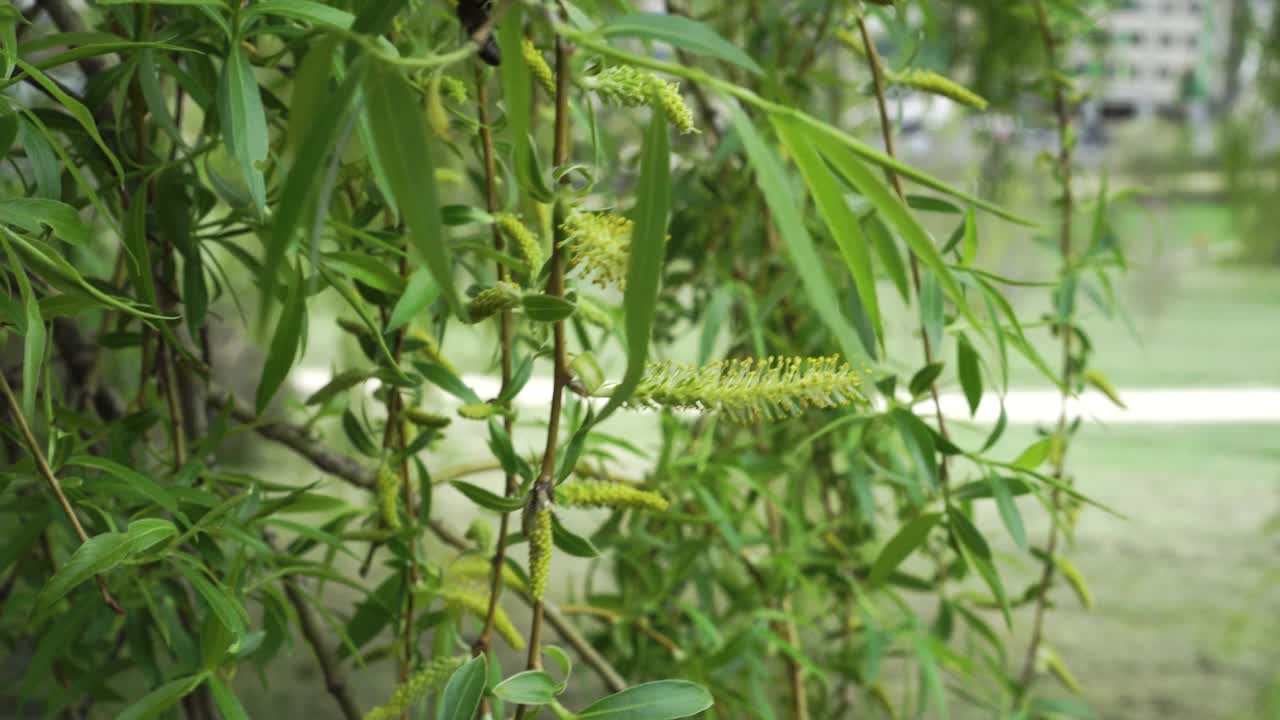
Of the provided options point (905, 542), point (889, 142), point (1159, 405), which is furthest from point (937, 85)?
point (1159, 405)

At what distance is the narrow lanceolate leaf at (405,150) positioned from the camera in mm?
150

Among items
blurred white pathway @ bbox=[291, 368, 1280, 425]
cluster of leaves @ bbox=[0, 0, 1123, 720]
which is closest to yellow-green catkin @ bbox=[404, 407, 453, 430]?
cluster of leaves @ bbox=[0, 0, 1123, 720]

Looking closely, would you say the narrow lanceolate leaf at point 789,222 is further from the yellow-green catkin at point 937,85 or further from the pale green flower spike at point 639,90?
the yellow-green catkin at point 937,85

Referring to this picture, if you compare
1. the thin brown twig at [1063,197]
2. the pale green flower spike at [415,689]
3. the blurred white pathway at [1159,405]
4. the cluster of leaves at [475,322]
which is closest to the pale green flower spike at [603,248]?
the cluster of leaves at [475,322]

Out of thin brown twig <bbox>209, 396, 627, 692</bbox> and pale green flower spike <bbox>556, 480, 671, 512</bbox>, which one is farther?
thin brown twig <bbox>209, 396, 627, 692</bbox>

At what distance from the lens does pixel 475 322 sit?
0.23m

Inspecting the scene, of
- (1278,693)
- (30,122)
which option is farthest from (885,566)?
(1278,693)

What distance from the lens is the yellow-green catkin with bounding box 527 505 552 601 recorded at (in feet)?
0.75

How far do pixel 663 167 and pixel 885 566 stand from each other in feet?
0.70

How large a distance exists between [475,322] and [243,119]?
Answer: 69mm

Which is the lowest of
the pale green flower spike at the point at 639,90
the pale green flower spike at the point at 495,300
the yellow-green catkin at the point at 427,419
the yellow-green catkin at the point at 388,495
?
the yellow-green catkin at the point at 388,495


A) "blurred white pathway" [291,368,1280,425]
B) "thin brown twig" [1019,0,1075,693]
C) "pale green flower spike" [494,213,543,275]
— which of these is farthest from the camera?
"blurred white pathway" [291,368,1280,425]

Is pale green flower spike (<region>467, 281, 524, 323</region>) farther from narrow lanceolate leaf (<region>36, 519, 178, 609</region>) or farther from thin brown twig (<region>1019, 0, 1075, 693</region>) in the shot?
thin brown twig (<region>1019, 0, 1075, 693</region>)

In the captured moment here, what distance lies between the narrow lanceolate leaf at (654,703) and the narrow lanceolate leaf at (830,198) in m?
0.11
